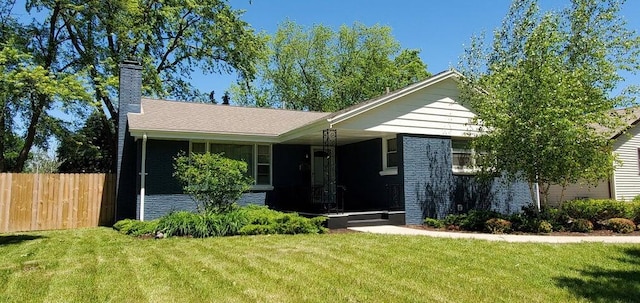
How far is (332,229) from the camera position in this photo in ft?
37.6

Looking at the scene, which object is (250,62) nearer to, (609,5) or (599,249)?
(609,5)

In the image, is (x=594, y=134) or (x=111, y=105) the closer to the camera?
(x=594, y=134)

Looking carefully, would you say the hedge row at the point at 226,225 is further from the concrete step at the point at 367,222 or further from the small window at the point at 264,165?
the small window at the point at 264,165

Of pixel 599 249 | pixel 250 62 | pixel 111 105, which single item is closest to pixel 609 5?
pixel 599 249

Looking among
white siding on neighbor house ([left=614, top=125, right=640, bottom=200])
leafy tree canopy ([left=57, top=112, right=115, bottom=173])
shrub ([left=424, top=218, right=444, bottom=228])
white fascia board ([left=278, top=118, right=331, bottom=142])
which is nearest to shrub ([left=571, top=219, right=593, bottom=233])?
shrub ([left=424, top=218, right=444, bottom=228])

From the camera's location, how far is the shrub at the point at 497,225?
1072 centimetres

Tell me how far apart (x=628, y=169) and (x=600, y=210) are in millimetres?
7905

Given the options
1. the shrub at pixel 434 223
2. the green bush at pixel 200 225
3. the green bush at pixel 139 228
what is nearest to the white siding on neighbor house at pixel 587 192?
the shrub at pixel 434 223

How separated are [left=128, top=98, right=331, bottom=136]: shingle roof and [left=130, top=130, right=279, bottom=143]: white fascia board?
0.33 feet

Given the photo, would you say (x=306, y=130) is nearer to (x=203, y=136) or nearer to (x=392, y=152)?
(x=392, y=152)

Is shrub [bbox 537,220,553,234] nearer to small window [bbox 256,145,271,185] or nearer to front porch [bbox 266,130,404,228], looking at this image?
front porch [bbox 266,130,404,228]

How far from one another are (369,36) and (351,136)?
81.3 ft

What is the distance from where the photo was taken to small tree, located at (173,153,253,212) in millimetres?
11076

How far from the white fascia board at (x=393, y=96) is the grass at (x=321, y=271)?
13.5 feet
